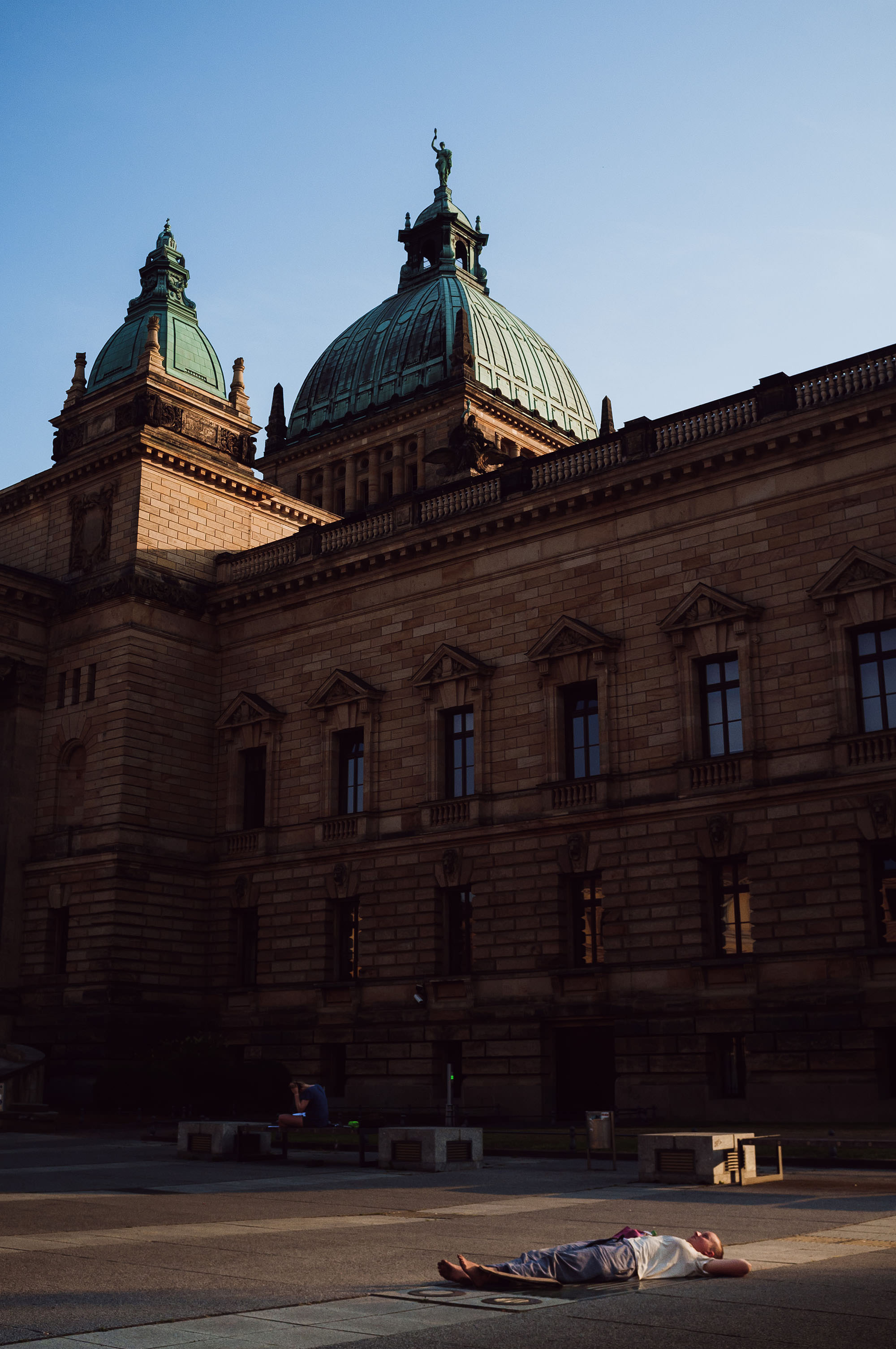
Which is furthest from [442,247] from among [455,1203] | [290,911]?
[455,1203]

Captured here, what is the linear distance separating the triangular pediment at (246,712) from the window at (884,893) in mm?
21492

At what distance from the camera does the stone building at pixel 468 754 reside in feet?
106

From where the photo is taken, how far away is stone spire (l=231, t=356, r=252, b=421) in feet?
176

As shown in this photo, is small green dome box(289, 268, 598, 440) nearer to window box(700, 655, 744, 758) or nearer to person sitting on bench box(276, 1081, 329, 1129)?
window box(700, 655, 744, 758)

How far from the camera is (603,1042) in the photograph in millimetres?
35844

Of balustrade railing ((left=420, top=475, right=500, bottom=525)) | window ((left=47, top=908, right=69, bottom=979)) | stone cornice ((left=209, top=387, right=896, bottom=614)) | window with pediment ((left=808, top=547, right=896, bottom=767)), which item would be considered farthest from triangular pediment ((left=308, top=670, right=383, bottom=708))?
window with pediment ((left=808, top=547, right=896, bottom=767))

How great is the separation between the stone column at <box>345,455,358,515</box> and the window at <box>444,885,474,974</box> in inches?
1243

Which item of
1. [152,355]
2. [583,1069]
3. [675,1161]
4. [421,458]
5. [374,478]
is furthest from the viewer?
[374,478]

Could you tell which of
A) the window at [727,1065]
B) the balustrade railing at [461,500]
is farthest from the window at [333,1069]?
the balustrade railing at [461,500]

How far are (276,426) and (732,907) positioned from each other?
46.0 meters

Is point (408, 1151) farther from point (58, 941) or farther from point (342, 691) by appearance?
point (58, 941)

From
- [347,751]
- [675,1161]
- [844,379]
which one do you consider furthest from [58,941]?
[844,379]

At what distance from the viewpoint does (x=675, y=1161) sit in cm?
2058

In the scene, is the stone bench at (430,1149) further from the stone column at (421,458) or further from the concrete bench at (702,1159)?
the stone column at (421,458)
